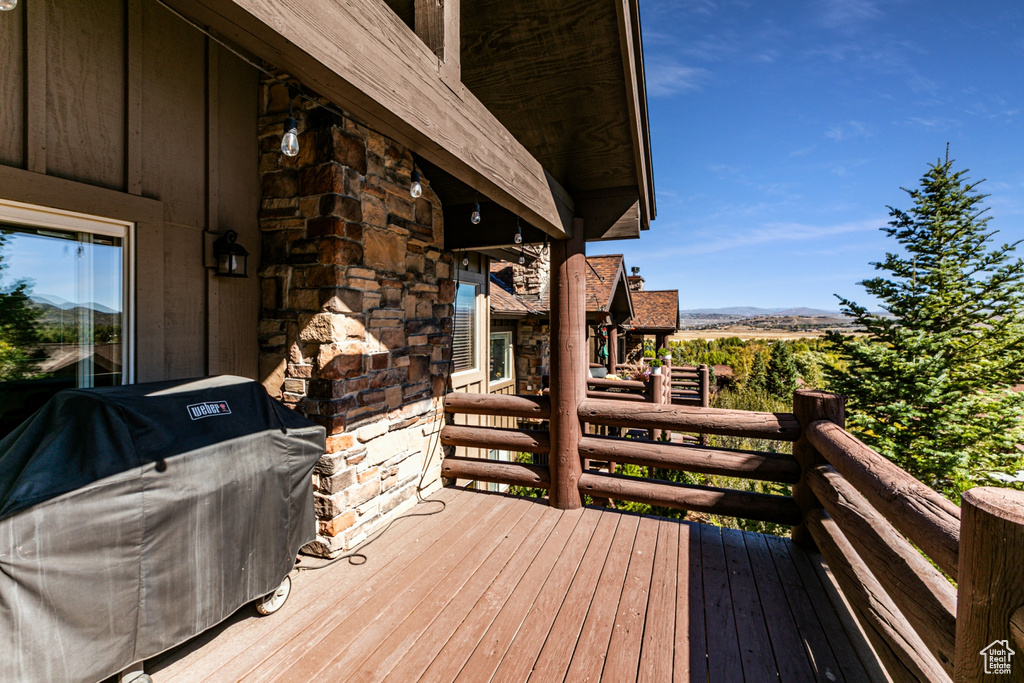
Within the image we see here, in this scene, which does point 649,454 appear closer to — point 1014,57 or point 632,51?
point 632,51

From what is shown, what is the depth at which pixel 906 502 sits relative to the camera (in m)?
1.76

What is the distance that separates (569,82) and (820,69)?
1327 centimetres

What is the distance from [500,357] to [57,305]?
6484 millimetres

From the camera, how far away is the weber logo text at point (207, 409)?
6.95ft

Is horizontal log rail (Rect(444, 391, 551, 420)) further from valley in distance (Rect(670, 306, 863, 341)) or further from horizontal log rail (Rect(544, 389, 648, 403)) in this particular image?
valley in distance (Rect(670, 306, 863, 341))

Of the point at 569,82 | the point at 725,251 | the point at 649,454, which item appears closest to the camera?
the point at 569,82

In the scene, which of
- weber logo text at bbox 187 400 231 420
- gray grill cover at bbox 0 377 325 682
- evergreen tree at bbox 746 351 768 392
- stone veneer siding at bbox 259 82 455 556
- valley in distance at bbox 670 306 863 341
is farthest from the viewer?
valley in distance at bbox 670 306 863 341

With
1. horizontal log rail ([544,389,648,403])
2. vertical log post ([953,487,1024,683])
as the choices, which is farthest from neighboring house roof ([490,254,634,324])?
vertical log post ([953,487,1024,683])

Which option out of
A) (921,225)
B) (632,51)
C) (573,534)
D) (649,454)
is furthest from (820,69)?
(573,534)

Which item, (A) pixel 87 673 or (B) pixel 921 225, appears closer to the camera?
(A) pixel 87 673

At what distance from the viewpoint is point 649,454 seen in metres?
3.86

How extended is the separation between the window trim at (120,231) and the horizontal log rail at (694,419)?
3210mm

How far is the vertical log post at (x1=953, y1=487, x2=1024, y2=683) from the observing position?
1157mm

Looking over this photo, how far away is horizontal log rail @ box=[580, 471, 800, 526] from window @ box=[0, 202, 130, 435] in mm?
3526
